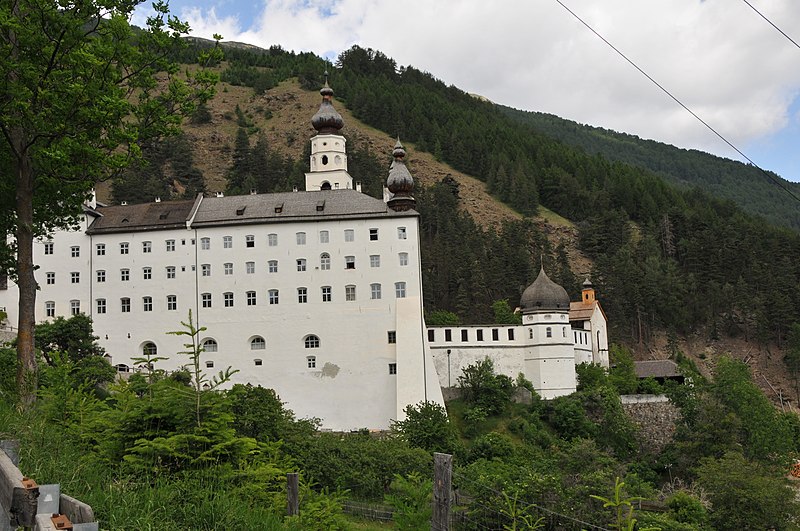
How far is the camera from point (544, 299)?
53969 millimetres

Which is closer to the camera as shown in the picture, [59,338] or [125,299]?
[59,338]

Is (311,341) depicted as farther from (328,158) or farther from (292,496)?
(292,496)

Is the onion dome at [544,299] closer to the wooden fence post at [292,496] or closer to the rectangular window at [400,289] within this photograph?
the rectangular window at [400,289]

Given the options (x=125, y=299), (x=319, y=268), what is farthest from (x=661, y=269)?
(x=125, y=299)

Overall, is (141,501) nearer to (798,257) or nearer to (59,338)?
(59,338)

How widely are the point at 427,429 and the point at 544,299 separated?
14.6 metres

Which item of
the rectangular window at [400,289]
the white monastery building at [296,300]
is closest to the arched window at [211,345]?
the white monastery building at [296,300]

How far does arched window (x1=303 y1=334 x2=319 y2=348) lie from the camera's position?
49.2 m

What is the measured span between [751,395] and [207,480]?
51.0 m

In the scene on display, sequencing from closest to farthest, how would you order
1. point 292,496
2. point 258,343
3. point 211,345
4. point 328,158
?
point 292,496 < point 258,343 < point 211,345 < point 328,158

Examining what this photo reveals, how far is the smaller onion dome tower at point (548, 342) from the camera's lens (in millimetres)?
52463

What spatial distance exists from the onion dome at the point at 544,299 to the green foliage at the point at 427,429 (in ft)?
38.3

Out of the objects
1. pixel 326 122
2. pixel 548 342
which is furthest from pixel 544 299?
pixel 326 122

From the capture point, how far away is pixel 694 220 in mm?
103938
